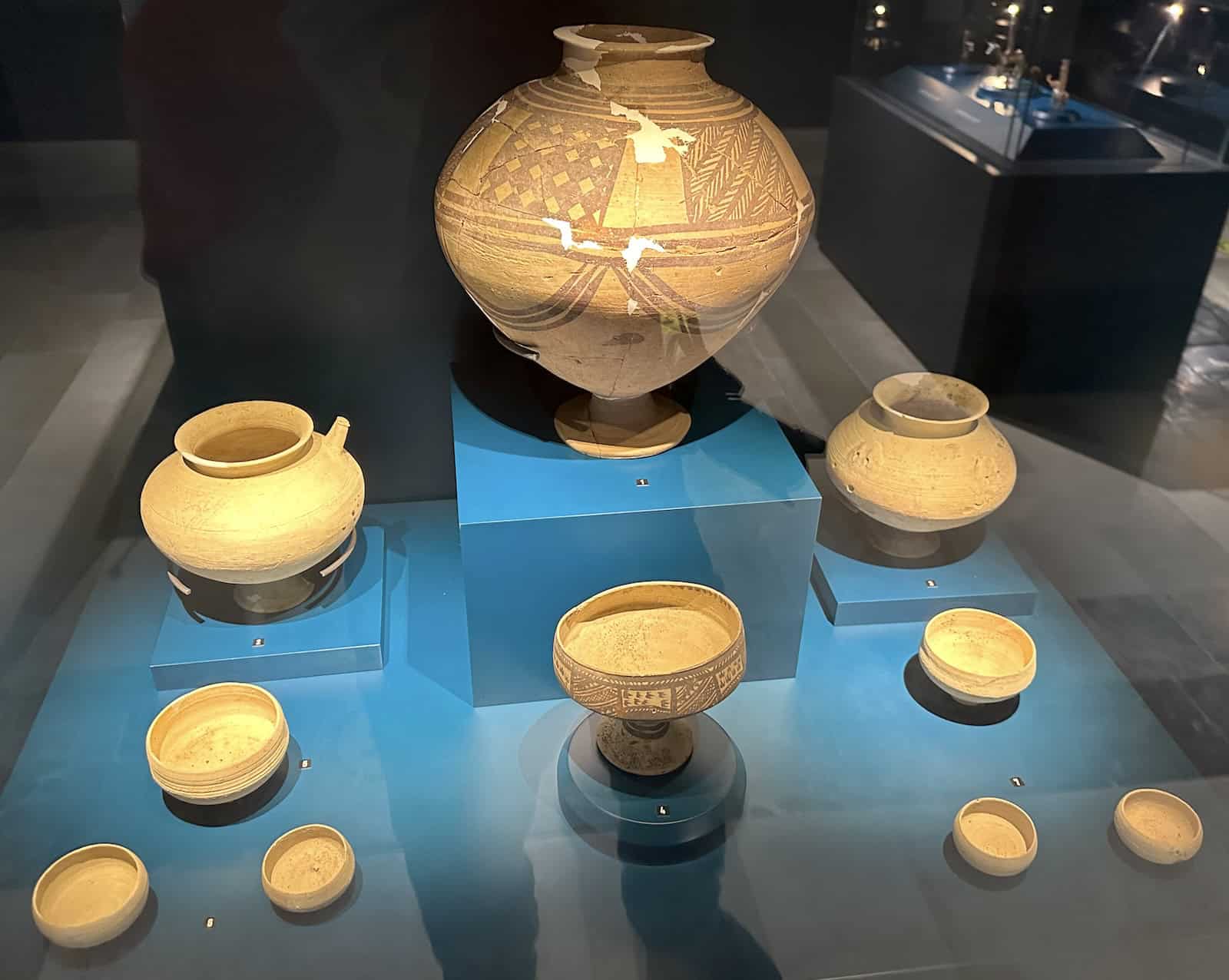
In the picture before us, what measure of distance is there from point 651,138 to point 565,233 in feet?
0.63

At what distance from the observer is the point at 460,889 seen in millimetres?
1616

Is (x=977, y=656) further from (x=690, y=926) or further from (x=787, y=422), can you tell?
(x=690, y=926)

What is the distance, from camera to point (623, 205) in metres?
1.45

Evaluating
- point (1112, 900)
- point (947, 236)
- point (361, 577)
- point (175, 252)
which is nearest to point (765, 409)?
point (947, 236)

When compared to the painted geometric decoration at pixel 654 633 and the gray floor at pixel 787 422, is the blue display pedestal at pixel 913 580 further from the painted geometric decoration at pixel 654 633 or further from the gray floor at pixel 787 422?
the painted geometric decoration at pixel 654 633

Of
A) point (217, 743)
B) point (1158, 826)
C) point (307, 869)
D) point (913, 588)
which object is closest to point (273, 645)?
point (217, 743)

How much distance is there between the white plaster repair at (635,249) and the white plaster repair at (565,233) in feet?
0.17

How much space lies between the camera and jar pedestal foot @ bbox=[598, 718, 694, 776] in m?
1.75

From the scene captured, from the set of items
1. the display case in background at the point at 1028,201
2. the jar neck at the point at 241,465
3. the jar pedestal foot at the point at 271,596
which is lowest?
the jar pedestal foot at the point at 271,596

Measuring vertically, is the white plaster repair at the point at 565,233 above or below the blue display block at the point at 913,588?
above

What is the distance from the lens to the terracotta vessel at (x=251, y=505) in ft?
5.82

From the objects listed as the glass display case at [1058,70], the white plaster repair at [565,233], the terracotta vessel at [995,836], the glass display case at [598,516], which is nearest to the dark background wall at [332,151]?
the glass display case at [598,516]

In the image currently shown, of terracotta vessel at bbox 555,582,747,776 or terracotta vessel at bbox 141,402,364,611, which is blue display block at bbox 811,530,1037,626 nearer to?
terracotta vessel at bbox 555,582,747,776

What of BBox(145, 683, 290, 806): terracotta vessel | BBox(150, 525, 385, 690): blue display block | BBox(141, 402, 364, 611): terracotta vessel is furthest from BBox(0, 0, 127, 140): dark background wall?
BBox(145, 683, 290, 806): terracotta vessel
